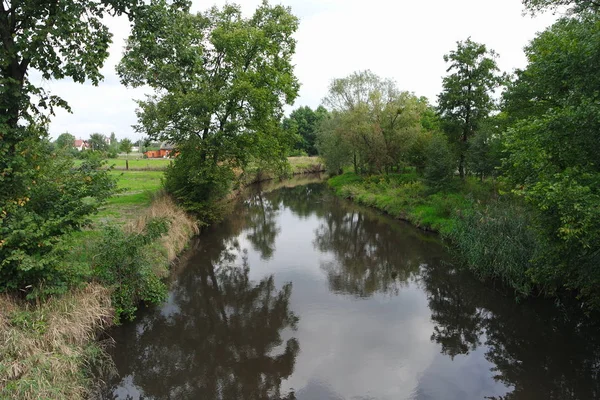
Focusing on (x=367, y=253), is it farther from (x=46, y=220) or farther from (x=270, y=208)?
(x=270, y=208)

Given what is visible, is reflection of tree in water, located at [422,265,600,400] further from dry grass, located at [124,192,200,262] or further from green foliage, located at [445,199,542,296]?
dry grass, located at [124,192,200,262]

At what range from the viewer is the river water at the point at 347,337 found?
8.26 metres

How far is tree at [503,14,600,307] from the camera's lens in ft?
25.2

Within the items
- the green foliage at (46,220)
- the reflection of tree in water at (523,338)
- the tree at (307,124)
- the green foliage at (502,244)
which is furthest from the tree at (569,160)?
the tree at (307,124)

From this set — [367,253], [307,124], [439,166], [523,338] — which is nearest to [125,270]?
[523,338]

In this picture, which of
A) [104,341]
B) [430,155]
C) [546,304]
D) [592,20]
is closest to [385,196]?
[430,155]

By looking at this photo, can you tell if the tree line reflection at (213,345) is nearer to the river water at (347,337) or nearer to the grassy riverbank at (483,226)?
the river water at (347,337)

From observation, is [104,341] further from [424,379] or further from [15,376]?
[424,379]

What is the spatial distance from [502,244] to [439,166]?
12.0 m

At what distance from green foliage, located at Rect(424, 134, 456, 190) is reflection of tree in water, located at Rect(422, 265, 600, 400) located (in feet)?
39.2

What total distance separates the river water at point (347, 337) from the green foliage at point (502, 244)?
2.39ft

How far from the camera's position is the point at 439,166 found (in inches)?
976

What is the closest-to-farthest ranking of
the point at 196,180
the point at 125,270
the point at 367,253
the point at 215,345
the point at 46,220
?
the point at 46,220 → the point at 215,345 → the point at 125,270 → the point at 367,253 → the point at 196,180

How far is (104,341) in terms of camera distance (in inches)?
367
